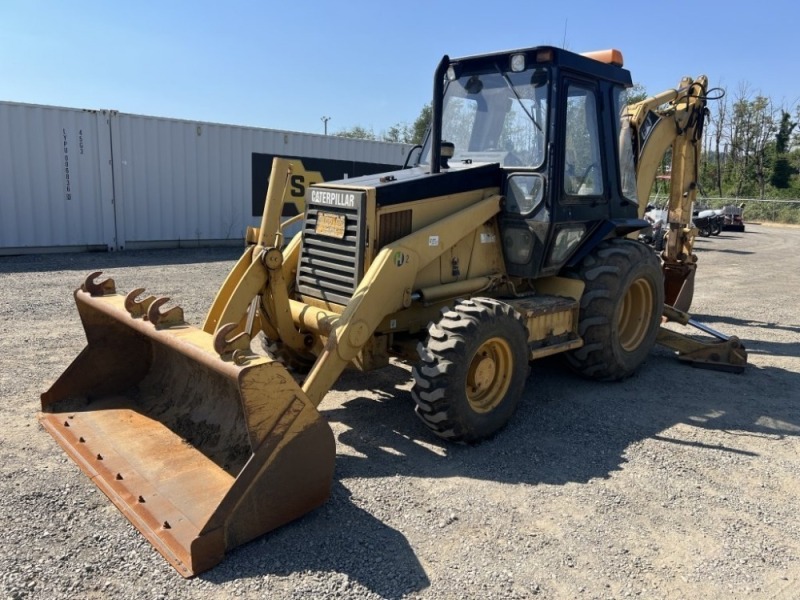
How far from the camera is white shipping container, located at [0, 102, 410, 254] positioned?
12.7 meters

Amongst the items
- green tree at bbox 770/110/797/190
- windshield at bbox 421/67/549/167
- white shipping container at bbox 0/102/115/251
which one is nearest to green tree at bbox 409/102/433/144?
windshield at bbox 421/67/549/167

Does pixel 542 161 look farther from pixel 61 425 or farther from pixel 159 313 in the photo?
pixel 61 425

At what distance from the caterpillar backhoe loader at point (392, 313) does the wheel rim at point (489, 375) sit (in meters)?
0.01

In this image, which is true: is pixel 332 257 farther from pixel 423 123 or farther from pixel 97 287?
pixel 423 123

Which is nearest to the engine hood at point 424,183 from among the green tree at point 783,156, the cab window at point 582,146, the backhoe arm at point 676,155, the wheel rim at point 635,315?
the cab window at point 582,146

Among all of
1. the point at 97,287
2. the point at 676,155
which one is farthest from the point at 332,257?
the point at 676,155

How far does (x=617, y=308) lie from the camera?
557 cm

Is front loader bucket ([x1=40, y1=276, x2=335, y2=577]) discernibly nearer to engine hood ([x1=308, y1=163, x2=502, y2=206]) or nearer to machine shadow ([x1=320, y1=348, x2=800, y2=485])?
machine shadow ([x1=320, y1=348, x2=800, y2=485])

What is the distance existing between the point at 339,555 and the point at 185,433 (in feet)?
4.97

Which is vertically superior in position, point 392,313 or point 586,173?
point 586,173

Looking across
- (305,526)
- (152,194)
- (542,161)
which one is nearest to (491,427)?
(305,526)

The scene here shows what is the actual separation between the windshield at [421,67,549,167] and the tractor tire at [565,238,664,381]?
3.91ft

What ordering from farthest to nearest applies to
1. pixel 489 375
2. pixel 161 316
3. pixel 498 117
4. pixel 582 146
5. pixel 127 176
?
pixel 127 176, pixel 582 146, pixel 498 117, pixel 489 375, pixel 161 316

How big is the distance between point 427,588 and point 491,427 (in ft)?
5.49
